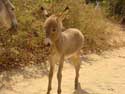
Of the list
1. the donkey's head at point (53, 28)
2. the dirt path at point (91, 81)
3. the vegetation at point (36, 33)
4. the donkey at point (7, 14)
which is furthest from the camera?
the vegetation at point (36, 33)

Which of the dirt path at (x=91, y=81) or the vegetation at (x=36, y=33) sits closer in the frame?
the dirt path at (x=91, y=81)

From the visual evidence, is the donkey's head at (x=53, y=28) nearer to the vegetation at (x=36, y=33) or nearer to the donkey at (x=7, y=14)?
the donkey at (x=7, y=14)

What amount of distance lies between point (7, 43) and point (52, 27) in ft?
10.7

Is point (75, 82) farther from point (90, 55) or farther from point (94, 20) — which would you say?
point (94, 20)

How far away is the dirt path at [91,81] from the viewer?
697 cm

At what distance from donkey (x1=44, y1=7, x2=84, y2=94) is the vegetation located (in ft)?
7.11

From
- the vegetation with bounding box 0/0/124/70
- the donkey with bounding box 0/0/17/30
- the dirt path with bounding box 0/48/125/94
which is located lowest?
the dirt path with bounding box 0/48/125/94

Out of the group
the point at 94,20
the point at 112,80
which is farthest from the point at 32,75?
the point at 94,20

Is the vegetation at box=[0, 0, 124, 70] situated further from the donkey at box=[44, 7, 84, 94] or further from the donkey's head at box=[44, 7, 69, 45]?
the donkey's head at box=[44, 7, 69, 45]

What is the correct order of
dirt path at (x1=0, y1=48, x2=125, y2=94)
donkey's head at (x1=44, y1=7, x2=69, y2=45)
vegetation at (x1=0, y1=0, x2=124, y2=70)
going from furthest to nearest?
vegetation at (x1=0, y1=0, x2=124, y2=70) → dirt path at (x1=0, y1=48, x2=125, y2=94) → donkey's head at (x1=44, y1=7, x2=69, y2=45)

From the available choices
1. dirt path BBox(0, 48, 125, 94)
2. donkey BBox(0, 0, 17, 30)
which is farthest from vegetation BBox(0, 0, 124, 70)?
donkey BBox(0, 0, 17, 30)

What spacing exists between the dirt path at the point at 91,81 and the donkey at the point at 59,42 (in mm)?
391

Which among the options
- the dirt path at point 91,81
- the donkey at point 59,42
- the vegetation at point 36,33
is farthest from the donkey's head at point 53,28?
the vegetation at point 36,33

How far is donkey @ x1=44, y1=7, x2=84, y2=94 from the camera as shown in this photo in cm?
577
